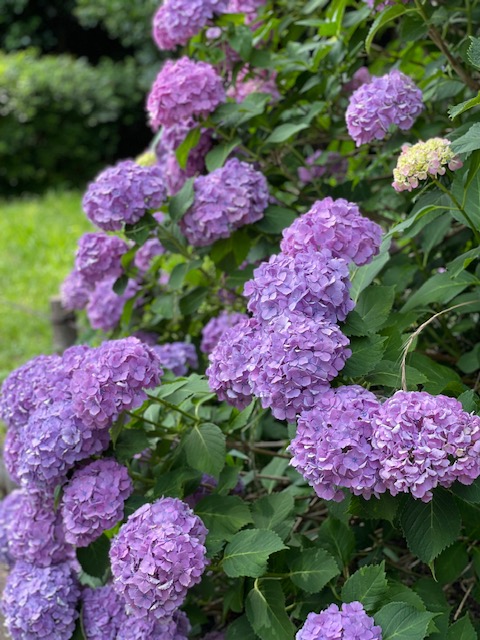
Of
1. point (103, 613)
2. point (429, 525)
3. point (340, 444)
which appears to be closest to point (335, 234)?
point (340, 444)

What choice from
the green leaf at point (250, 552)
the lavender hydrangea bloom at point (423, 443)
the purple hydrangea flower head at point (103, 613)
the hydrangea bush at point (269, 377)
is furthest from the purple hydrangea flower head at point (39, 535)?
the lavender hydrangea bloom at point (423, 443)

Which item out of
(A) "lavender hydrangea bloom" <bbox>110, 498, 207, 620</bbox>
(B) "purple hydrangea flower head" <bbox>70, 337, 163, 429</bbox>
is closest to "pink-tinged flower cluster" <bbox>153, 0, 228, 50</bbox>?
(B) "purple hydrangea flower head" <bbox>70, 337, 163, 429</bbox>

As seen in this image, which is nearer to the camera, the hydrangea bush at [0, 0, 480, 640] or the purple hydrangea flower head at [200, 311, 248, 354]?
the hydrangea bush at [0, 0, 480, 640]

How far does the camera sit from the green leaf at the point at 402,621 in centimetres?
135

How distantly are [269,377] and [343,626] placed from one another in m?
0.39

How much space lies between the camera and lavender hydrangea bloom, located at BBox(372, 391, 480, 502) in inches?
49.8

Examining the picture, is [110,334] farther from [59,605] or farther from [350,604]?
[350,604]

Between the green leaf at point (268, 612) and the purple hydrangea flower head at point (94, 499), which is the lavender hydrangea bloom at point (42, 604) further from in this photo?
the green leaf at point (268, 612)

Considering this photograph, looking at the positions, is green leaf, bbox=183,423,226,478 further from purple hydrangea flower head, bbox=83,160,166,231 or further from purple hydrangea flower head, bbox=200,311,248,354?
purple hydrangea flower head, bbox=200,311,248,354

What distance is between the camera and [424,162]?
1.55m

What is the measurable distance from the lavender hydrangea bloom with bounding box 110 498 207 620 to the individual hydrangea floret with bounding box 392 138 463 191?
707mm

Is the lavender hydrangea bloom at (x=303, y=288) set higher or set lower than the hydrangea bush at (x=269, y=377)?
higher

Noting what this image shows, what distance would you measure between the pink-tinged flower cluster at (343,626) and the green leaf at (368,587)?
7 cm

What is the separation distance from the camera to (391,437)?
4.17 ft
